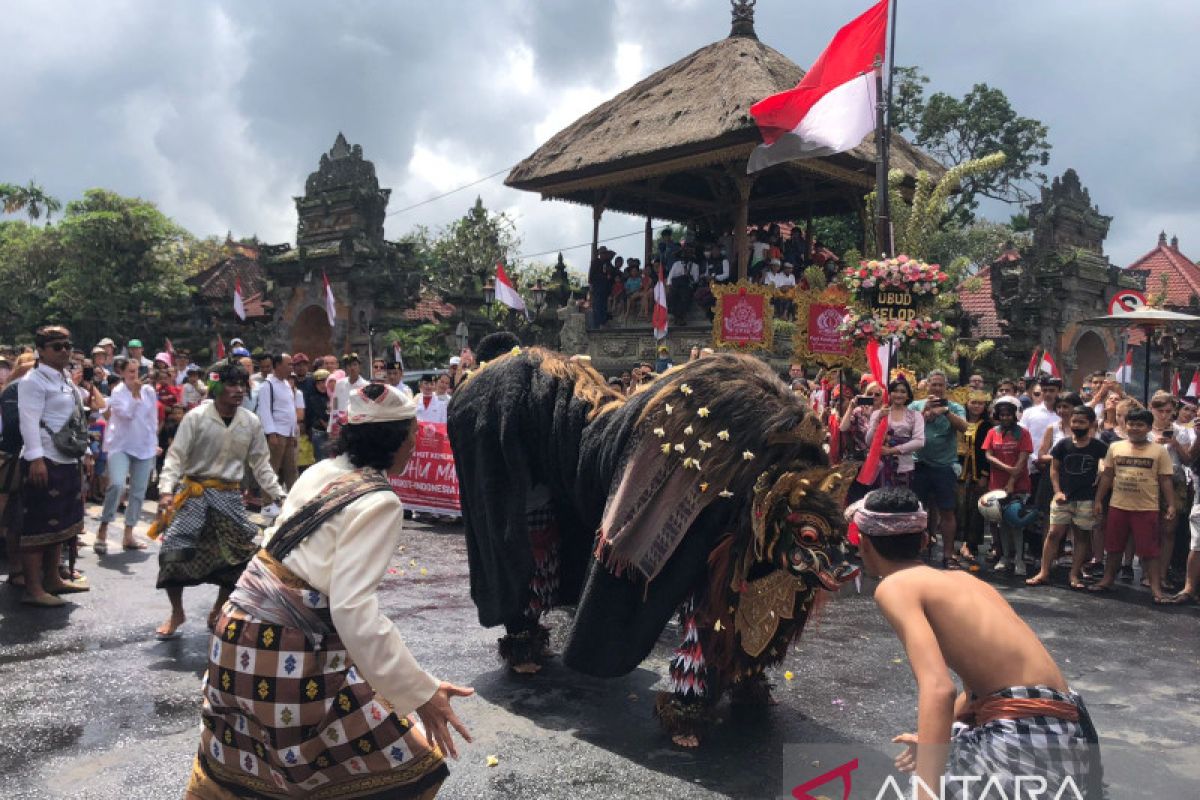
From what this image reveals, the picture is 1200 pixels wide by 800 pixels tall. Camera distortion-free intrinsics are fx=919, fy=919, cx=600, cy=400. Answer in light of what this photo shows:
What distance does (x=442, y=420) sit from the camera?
37.6ft

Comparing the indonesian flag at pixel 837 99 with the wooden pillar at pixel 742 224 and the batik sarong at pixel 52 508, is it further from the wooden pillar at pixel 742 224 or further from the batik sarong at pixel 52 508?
the batik sarong at pixel 52 508

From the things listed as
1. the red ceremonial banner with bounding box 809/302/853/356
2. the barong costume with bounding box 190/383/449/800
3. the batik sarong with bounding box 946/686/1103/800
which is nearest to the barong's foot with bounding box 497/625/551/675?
the barong costume with bounding box 190/383/449/800

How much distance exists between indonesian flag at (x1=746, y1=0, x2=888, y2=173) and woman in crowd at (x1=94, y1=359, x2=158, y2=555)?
25.0 ft

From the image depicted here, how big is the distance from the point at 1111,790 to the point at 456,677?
126 inches

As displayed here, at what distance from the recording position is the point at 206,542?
222 inches

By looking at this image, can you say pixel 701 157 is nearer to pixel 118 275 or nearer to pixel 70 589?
pixel 70 589

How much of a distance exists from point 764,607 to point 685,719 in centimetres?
62

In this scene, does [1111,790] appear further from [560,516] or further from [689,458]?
[560,516]

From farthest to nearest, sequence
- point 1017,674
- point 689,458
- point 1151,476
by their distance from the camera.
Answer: point 1151,476
point 689,458
point 1017,674

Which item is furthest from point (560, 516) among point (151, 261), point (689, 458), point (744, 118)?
point (151, 261)

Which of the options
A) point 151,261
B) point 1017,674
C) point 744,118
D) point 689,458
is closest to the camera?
point 1017,674

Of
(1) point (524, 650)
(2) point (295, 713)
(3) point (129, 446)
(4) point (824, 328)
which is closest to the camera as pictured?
(2) point (295, 713)

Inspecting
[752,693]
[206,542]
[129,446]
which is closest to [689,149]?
[129,446]

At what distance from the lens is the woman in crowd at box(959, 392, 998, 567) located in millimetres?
9203
